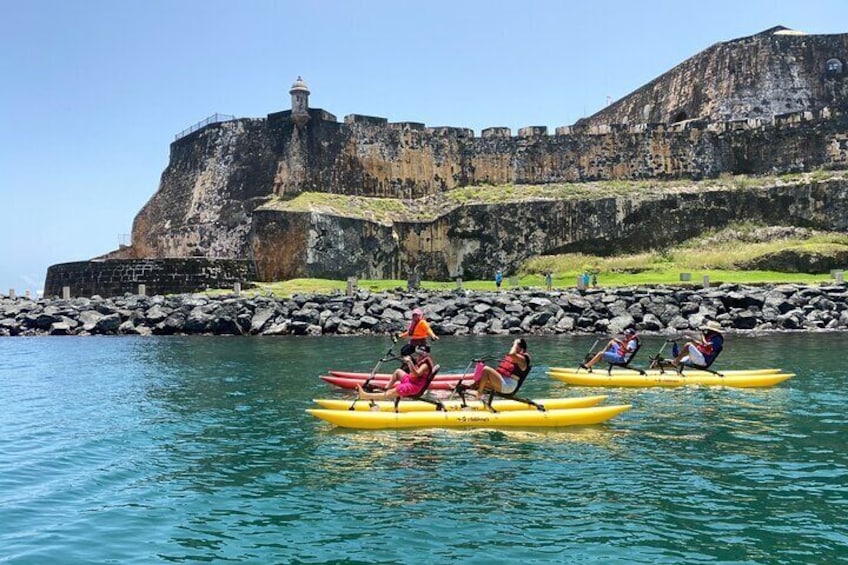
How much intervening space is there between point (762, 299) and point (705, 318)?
372cm

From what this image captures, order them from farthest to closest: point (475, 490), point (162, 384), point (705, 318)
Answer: point (705, 318) < point (162, 384) < point (475, 490)

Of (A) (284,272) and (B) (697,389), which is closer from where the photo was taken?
(B) (697,389)

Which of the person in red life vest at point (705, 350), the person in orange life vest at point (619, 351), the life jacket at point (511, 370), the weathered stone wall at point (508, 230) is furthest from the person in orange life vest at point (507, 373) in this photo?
the weathered stone wall at point (508, 230)

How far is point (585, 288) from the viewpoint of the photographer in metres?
36.1

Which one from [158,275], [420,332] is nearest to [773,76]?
[158,275]

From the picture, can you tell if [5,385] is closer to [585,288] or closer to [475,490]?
[475,490]

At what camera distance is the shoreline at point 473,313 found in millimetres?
30875

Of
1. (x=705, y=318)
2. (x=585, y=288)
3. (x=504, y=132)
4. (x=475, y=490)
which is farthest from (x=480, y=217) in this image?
(x=475, y=490)

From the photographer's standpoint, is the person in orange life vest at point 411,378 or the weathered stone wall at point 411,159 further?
the weathered stone wall at point 411,159

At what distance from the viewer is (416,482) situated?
1050 centimetres

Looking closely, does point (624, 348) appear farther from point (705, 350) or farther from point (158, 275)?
point (158, 275)

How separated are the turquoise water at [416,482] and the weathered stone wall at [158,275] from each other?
22447 mm

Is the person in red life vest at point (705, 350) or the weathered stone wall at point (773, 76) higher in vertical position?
the weathered stone wall at point (773, 76)

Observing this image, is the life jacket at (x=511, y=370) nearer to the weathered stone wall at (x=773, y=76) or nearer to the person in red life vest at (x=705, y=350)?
the person in red life vest at (x=705, y=350)
